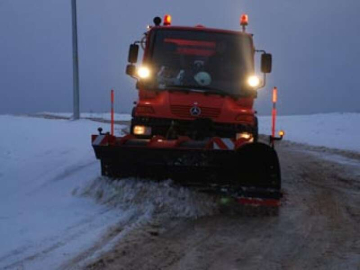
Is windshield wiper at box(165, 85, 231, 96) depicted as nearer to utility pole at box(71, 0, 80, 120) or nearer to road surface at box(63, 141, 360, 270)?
road surface at box(63, 141, 360, 270)

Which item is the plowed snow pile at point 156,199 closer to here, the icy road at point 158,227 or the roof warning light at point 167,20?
the icy road at point 158,227

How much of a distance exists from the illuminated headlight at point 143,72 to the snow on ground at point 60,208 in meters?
1.83

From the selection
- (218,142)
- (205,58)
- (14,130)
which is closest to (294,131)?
(14,130)

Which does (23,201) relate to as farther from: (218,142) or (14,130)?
(14,130)

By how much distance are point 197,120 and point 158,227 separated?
2.17m

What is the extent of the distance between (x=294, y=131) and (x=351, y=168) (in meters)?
13.5

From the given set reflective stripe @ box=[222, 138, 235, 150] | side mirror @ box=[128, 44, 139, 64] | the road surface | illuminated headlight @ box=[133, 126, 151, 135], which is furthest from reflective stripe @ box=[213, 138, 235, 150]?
side mirror @ box=[128, 44, 139, 64]

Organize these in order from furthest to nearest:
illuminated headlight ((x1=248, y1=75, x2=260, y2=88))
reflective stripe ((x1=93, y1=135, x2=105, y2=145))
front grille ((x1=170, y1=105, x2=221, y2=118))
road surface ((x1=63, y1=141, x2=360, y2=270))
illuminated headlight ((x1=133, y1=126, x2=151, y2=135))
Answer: illuminated headlight ((x1=248, y1=75, x2=260, y2=88)), illuminated headlight ((x1=133, y1=126, x2=151, y2=135)), front grille ((x1=170, y1=105, x2=221, y2=118)), reflective stripe ((x1=93, y1=135, x2=105, y2=145)), road surface ((x1=63, y1=141, x2=360, y2=270))

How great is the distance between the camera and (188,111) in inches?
287

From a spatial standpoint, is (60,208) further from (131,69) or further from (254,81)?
(254,81)

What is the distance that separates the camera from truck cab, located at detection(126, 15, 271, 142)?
24.0 feet

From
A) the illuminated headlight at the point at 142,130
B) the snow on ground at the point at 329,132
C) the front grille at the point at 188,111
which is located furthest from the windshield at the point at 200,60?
the snow on ground at the point at 329,132

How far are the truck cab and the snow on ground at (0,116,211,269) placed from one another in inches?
49.6

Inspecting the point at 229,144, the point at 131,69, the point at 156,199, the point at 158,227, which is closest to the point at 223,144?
the point at 229,144
